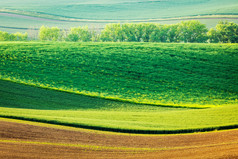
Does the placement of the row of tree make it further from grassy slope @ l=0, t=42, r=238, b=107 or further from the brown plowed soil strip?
the brown plowed soil strip

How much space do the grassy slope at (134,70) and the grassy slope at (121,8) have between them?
83.9 metres

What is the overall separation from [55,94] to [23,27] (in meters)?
94.6

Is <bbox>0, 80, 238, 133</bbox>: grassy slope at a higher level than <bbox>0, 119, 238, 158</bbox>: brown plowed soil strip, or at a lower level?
lower

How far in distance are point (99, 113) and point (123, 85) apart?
12465 millimetres

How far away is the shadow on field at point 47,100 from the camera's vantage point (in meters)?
27.9

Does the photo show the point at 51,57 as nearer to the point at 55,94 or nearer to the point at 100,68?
the point at 100,68

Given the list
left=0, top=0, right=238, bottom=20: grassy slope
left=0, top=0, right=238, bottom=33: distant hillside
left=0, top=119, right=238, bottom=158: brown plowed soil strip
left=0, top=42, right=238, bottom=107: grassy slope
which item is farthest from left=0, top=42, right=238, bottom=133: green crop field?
left=0, top=0, right=238, bottom=20: grassy slope

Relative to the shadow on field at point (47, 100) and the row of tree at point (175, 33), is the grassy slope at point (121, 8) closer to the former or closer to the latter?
the row of tree at point (175, 33)

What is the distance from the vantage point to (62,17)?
5659 inches

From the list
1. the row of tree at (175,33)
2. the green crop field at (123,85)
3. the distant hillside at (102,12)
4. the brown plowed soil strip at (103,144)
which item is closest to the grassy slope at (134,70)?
the green crop field at (123,85)

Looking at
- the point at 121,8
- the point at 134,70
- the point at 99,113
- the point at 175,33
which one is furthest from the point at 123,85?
the point at 121,8

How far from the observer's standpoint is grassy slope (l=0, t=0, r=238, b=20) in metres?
138

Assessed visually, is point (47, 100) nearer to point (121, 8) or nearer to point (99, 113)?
point (99, 113)

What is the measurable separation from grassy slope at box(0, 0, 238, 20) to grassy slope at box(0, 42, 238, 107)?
8388 centimetres
